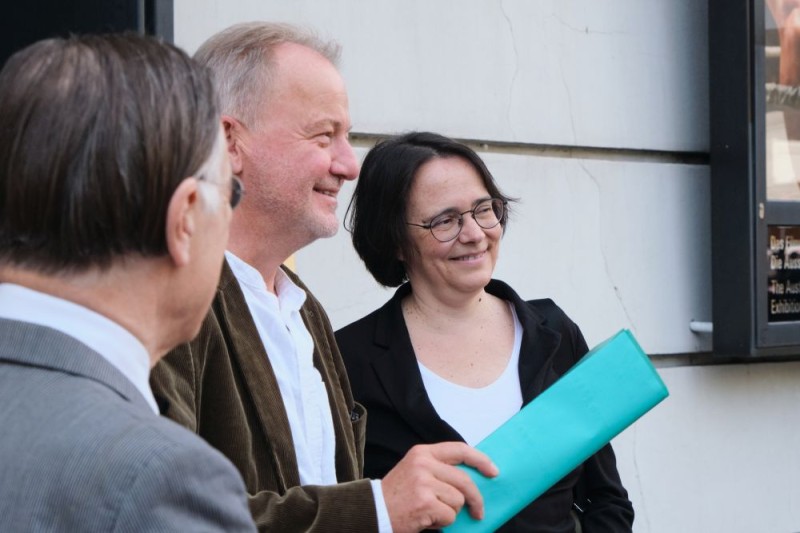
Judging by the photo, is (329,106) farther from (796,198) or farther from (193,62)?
(796,198)

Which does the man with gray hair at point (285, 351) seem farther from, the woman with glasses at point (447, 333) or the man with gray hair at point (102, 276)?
the man with gray hair at point (102, 276)

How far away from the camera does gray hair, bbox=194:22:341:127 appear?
2.36 metres

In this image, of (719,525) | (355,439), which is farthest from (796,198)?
(355,439)

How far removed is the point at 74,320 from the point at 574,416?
122 cm

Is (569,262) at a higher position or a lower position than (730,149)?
lower

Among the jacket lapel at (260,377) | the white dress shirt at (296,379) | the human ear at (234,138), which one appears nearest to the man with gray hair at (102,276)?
the jacket lapel at (260,377)

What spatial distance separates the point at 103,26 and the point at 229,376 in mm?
1117

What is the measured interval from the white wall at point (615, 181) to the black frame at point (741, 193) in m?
0.13

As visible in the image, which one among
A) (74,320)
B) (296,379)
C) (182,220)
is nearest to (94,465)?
(74,320)

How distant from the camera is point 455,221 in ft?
9.77

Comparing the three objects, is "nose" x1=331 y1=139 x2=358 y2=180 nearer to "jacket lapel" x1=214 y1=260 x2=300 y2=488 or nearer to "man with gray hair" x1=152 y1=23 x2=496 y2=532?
"man with gray hair" x1=152 y1=23 x2=496 y2=532

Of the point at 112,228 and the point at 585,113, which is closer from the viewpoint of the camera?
the point at 112,228

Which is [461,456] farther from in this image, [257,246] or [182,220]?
[182,220]

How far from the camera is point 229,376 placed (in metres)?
2.05
